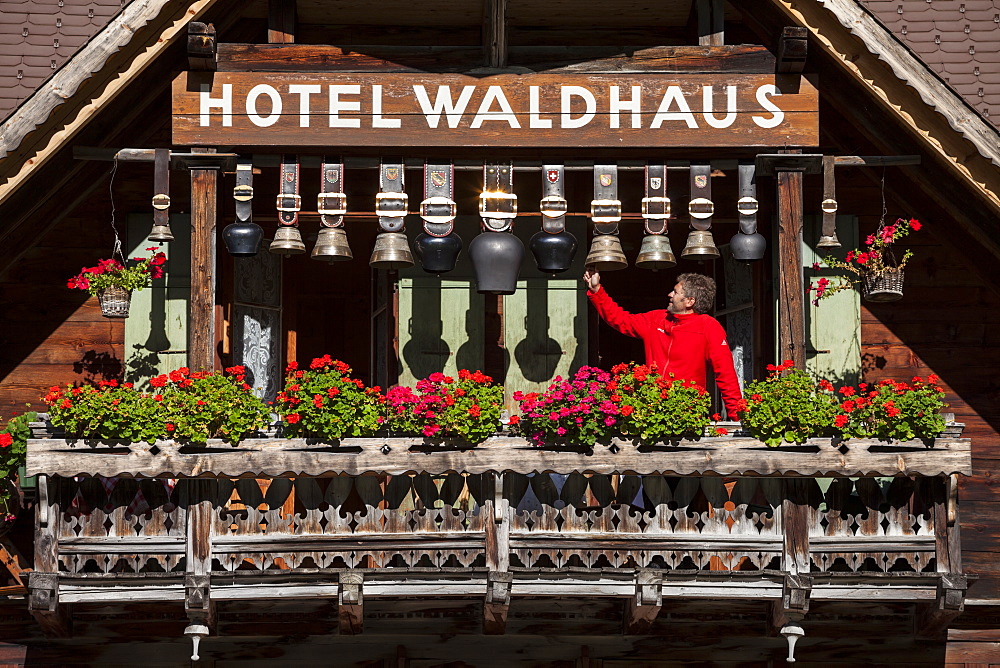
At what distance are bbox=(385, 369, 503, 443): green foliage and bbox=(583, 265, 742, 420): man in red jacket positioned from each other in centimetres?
140

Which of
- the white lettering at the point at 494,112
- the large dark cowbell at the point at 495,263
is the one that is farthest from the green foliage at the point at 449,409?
the white lettering at the point at 494,112

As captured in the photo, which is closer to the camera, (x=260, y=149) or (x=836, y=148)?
(x=260, y=149)

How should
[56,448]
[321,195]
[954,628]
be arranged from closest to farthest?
[56,448] → [321,195] → [954,628]

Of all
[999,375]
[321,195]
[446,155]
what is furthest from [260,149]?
[999,375]

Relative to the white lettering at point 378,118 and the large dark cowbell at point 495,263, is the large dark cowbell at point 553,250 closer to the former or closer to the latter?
the large dark cowbell at point 495,263

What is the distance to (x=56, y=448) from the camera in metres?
11.2

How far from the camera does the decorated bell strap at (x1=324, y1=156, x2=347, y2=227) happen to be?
12.0m

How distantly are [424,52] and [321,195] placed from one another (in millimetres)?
1325

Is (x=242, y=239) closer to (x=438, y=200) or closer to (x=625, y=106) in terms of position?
(x=438, y=200)

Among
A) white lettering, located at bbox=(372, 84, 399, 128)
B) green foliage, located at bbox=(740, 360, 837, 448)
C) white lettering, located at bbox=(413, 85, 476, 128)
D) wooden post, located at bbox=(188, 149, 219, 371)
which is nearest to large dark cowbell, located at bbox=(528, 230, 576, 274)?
white lettering, located at bbox=(413, 85, 476, 128)

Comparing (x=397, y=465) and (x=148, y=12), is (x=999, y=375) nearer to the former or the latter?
(x=397, y=465)

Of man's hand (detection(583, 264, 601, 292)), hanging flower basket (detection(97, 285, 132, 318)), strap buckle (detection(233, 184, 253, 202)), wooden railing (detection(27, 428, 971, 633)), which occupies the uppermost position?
strap buckle (detection(233, 184, 253, 202))

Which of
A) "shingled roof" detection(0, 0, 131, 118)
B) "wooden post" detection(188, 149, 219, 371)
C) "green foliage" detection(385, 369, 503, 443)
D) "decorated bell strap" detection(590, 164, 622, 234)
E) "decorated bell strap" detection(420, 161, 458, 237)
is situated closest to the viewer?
"green foliage" detection(385, 369, 503, 443)

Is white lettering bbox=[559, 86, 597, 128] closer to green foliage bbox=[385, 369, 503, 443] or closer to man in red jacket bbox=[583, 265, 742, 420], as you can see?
man in red jacket bbox=[583, 265, 742, 420]
